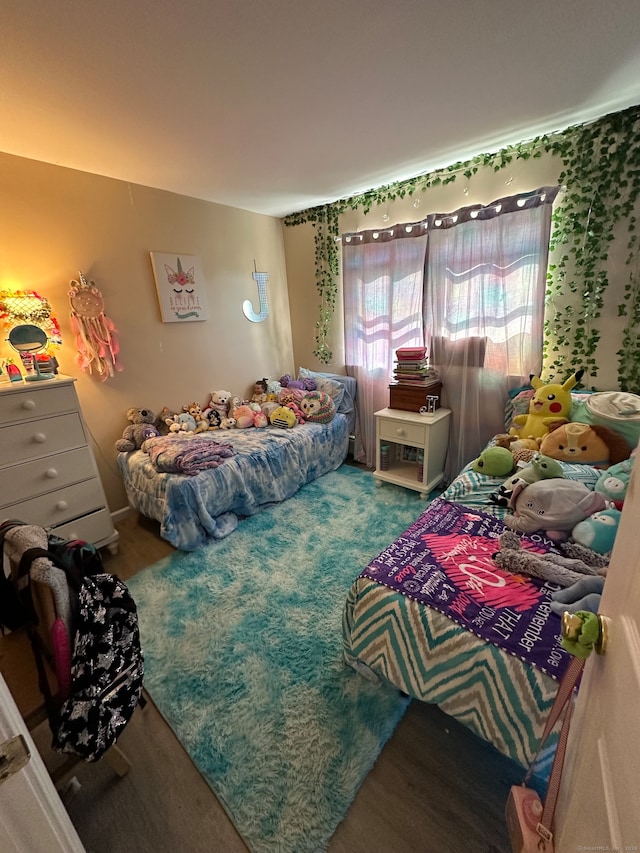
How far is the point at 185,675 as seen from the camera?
1.46m

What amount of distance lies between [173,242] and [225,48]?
5.53 ft

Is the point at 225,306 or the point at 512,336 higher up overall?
the point at 225,306

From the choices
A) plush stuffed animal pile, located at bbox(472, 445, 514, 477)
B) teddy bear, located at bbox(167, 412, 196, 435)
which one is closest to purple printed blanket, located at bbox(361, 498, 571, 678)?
plush stuffed animal pile, located at bbox(472, 445, 514, 477)

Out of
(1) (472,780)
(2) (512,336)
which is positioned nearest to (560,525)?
(1) (472,780)

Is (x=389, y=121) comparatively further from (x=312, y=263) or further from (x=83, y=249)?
(x=83, y=249)

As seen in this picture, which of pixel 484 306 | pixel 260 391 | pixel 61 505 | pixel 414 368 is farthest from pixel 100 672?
pixel 484 306

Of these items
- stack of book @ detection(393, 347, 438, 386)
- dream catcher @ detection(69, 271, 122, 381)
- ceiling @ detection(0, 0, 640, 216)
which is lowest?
stack of book @ detection(393, 347, 438, 386)

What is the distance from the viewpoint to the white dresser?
5.80 feet

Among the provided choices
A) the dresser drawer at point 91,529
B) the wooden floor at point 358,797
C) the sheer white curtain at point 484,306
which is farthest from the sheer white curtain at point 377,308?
the wooden floor at point 358,797

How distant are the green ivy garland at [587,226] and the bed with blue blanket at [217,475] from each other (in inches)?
73.3

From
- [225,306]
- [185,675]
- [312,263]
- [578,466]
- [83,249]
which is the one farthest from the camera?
[312,263]

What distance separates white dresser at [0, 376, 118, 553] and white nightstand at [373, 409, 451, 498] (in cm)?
205

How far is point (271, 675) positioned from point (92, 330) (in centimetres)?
237

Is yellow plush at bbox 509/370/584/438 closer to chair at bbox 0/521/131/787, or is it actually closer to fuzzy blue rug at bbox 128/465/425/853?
fuzzy blue rug at bbox 128/465/425/853
